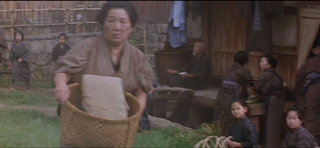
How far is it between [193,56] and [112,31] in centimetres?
343

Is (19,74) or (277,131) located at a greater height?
(19,74)

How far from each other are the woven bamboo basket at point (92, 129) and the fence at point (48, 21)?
4.16 feet

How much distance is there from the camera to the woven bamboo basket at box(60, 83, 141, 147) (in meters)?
4.23

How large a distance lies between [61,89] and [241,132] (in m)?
2.33

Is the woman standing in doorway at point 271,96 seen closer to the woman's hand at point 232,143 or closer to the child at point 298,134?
the child at point 298,134

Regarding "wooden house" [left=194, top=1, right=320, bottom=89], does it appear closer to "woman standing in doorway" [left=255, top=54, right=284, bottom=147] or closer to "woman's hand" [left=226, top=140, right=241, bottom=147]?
"woman standing in doorway" [left=255, top=54, right=284, bottom=147]

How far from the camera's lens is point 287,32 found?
8.05 metres

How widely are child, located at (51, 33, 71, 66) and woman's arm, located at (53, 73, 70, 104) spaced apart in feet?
2.88

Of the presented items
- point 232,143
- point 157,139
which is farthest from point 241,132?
point 157,139

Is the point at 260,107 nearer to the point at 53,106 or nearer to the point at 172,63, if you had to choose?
the point at 172,63

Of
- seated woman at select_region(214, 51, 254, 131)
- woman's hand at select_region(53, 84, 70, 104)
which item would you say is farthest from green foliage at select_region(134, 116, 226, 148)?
woman's hand at select_region(53, 84, 70, 104)

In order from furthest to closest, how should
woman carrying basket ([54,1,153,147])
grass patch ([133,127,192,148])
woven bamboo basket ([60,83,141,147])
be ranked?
grass patch ([133,127,192,148]), woman carrying basket ([54,1,153,147]), woven bamboo basket ([60,83,141,147])

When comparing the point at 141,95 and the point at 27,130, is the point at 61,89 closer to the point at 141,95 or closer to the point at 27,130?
the point at 141,95

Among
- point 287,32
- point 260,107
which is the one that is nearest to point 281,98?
point 260,107
